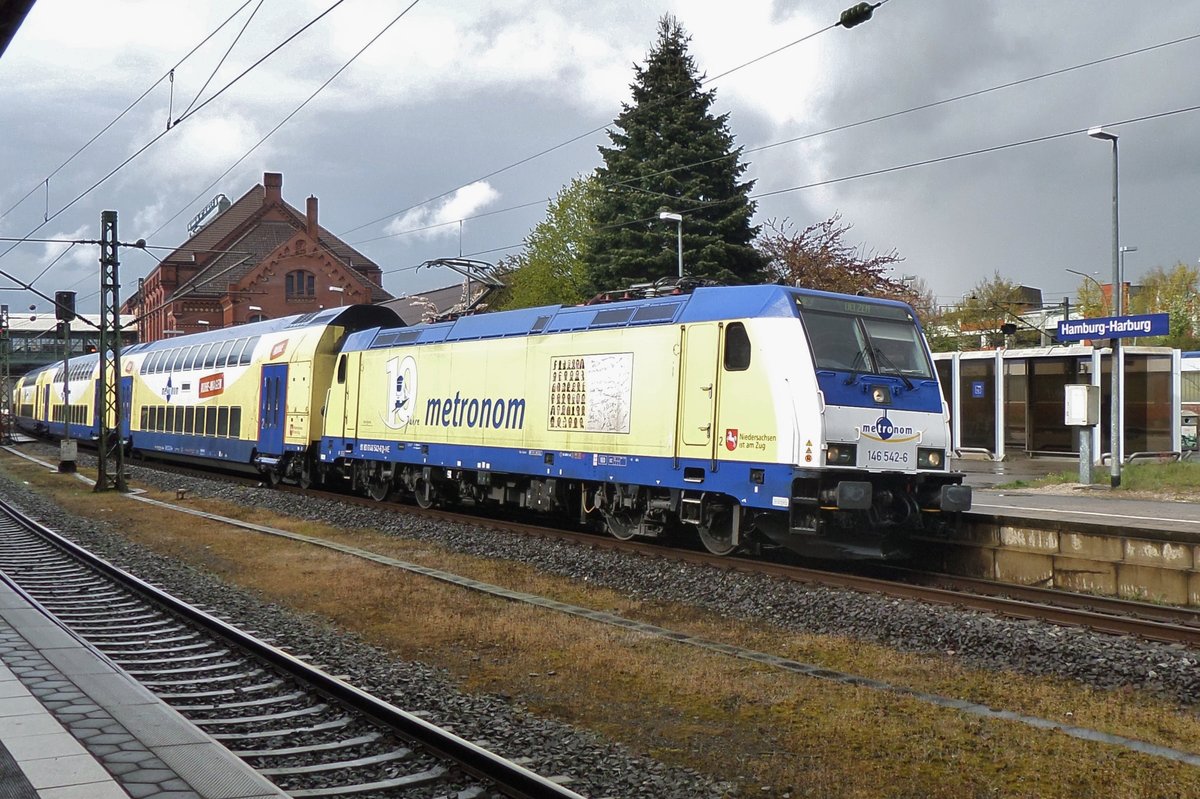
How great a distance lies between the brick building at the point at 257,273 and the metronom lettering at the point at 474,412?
5188 cm

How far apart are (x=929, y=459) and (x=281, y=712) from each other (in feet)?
29.2

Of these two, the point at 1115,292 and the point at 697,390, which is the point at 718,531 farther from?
the point at 1115,292

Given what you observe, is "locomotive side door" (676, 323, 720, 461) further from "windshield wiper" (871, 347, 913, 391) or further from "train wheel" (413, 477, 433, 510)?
"train wheel" (413, 477, 433, 510)


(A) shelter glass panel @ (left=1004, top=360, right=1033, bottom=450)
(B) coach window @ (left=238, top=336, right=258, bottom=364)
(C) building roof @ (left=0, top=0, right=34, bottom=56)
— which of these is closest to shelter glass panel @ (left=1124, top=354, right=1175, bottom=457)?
(A) shelter glass panel @ (left=1004, top=360, right=1033, bottom=450)

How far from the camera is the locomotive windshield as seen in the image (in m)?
13.1

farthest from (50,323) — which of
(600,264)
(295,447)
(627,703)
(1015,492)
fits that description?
(627,703)

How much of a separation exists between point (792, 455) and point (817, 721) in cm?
563

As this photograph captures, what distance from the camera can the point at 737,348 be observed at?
13.6 m

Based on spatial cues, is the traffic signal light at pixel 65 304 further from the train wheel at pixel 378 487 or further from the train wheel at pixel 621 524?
the train wheel at pixel 621 524

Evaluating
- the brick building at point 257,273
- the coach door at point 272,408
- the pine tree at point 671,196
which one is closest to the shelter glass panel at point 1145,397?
the pine tree at point 671,196

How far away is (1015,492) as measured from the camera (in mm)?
23062

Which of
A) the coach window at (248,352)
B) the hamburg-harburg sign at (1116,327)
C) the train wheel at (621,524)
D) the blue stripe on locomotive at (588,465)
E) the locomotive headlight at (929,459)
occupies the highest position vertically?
the hamburg-harburg sign at (1116,327)

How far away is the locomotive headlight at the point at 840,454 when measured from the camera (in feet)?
41.1

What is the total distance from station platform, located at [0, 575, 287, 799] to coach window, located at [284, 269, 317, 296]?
233 ft
